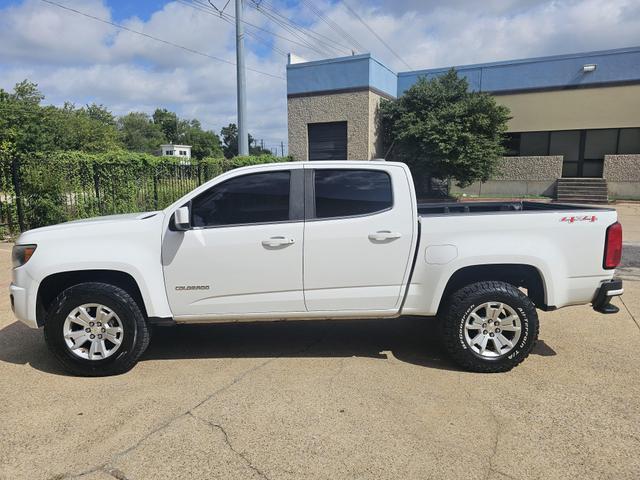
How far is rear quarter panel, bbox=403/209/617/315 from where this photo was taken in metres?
4.07

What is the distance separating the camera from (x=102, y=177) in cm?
1209

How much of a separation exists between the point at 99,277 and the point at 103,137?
1877 inches

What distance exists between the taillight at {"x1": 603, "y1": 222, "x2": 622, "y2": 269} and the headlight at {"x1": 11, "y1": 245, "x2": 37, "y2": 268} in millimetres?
4844

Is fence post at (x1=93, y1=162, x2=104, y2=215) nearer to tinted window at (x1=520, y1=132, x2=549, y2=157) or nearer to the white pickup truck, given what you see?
the white pickup truck

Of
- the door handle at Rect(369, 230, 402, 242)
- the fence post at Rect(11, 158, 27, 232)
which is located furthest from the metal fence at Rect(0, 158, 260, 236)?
the door handle at Rect(369, 230, 402, 242)

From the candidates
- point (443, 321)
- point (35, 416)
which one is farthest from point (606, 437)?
point (35, 416)

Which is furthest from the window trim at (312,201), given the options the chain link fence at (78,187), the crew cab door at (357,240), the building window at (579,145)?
the building window at (579,145)

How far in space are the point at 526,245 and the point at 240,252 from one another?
7.92 ft

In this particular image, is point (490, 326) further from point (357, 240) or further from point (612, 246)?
point (357, 240)

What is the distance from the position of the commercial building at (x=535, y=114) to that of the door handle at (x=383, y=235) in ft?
59.5

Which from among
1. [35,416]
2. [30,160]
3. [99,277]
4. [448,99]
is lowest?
[35,416]

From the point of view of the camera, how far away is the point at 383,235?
408cm

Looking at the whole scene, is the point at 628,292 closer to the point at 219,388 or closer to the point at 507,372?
the point at 507,372

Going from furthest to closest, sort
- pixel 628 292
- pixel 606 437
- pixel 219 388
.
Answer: pixel 628 292 → pixel 219 388 → pixel 606 437
